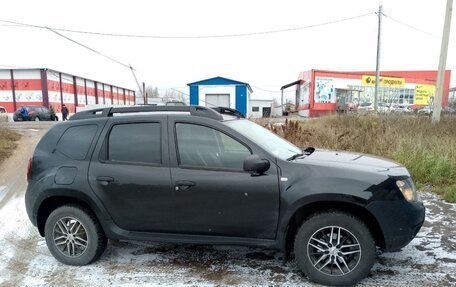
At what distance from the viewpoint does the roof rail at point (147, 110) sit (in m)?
3.89

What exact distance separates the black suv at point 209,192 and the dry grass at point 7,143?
25.8ft

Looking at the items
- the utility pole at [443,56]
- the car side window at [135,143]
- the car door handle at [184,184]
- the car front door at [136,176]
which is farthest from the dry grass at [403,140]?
the car side window at [135,143]

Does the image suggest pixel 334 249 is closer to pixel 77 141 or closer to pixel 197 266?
pixel 197 266

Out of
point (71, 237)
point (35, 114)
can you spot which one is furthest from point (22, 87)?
point (71, 237)

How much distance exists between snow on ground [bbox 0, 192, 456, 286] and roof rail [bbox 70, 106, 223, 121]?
152 cm

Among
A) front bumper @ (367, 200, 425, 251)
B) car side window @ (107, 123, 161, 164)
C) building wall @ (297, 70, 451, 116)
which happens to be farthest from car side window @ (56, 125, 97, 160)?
building wall @ (297, 70, 451, 116)

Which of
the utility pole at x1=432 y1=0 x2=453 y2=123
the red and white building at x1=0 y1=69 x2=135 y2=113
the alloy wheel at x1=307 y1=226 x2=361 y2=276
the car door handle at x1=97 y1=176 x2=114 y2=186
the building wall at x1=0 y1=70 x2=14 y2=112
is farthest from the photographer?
the building wall at x1=0 y1=70 x2=14 y2=112

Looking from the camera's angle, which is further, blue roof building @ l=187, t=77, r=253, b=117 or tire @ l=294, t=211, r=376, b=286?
blue roof building @ l=187, t=77, r=253, b=117

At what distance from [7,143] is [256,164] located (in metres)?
11.9

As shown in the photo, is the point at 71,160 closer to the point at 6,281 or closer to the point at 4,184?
the point at 6,281

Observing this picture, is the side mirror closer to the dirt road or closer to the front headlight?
the dirt road

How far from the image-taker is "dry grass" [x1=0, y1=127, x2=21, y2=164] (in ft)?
35.9

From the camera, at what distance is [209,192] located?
3.59 m

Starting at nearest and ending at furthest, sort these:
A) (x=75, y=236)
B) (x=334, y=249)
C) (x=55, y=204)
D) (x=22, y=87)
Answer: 1. (x=334, y=249)
2. (x=75, y=236)
3. (x=55, y=204)
4. (x=22, y=87)
